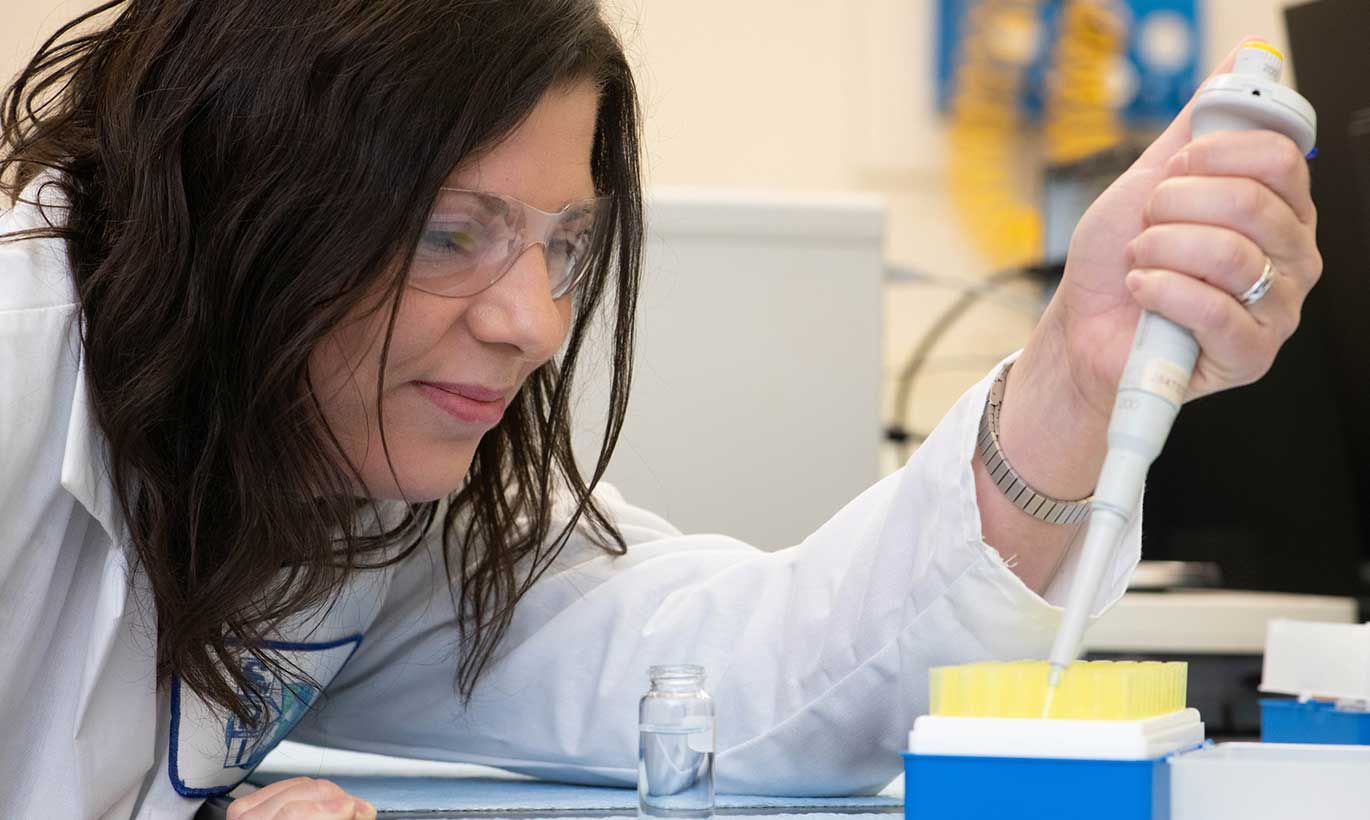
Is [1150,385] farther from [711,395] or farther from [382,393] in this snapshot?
[711,395]

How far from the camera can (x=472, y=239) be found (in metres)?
0.97

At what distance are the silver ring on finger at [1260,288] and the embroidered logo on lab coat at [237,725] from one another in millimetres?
703

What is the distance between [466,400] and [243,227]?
19cm

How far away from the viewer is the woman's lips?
101 cm

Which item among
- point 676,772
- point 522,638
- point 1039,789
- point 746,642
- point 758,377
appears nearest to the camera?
point 1039,789

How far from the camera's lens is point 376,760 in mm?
1387

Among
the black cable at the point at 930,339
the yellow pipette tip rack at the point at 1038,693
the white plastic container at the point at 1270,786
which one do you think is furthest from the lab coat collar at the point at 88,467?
the black cable at the point at 930,339

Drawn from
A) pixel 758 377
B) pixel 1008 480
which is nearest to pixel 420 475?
pixel 1008 480

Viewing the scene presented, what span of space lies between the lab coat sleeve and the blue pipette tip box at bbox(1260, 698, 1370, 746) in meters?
0.13

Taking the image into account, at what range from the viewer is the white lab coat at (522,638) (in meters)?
0.92

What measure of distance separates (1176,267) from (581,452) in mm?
1227

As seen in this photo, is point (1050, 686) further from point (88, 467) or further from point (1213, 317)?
point (88, 467)

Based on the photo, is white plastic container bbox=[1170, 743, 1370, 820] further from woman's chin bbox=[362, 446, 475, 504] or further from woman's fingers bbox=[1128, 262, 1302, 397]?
woman's chin bbox=[362, 446, 475, 504]

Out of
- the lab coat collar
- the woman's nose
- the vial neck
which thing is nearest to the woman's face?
the woman's nose
